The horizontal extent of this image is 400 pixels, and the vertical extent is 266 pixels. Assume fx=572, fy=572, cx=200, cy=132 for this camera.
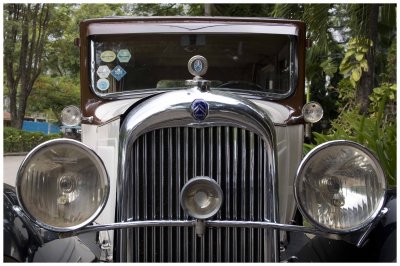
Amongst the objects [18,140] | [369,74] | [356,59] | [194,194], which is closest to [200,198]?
[194,194]

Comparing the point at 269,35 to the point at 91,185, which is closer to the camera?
the point at 91,185

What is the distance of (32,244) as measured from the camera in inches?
110

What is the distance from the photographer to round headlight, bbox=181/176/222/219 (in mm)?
2658

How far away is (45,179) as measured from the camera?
8.61 feet

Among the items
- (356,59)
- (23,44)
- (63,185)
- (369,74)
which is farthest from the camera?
(23,44)

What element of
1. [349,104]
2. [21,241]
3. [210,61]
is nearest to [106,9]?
[349,104]

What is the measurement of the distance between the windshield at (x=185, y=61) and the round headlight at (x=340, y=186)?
1.21 meters

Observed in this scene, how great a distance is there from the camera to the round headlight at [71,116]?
12.4ft

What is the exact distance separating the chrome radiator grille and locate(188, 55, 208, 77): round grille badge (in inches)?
16.3

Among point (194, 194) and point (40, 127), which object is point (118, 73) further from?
point (40, 127)

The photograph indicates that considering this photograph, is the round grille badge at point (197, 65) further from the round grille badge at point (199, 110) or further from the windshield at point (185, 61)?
the windshield at point (185, 61)

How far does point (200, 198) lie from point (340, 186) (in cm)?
66

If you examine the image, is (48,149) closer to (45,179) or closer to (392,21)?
(45,179)

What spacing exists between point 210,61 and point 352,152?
153cm
